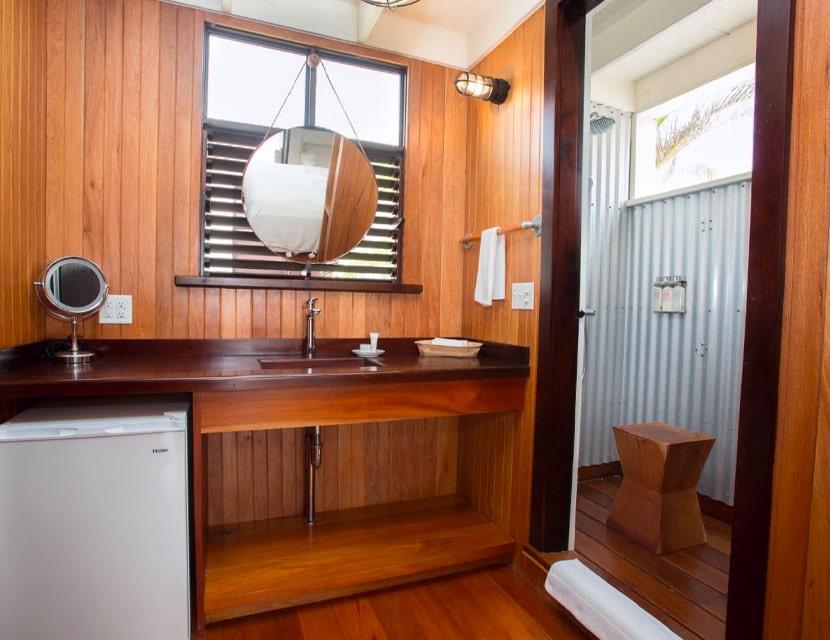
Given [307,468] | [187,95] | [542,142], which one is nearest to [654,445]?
[542,142]

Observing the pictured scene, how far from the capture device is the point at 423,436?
98.7 inches

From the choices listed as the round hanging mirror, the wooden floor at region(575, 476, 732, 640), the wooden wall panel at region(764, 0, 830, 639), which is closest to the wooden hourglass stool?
the wooden floor at region(575, 476, 732, 640)

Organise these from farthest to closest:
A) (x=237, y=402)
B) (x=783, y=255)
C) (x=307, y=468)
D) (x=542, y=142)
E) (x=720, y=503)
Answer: (x=720, y=503), (x=307, y=468), (x=542, y=142), (x=237, y=402), (x=783, y=255)

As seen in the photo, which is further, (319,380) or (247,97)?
(247,97)

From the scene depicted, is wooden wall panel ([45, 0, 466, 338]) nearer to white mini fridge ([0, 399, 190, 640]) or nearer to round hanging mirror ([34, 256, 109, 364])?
round hanging mirror ([34, 256, 109, 364])

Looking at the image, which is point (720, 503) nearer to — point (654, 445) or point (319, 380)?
point (654, 445)

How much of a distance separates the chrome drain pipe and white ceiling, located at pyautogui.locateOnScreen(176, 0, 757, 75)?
187 centimetres

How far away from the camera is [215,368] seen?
1.73 m

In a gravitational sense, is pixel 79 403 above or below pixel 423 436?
above

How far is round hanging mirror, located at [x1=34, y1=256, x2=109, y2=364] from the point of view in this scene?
1.75m

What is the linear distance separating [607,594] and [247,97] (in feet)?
8.09

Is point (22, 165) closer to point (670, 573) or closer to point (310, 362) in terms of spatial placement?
point (310, 362)

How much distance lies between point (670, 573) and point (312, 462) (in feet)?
5.12

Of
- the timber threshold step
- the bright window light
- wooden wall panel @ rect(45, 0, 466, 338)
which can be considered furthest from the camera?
the bright window light
